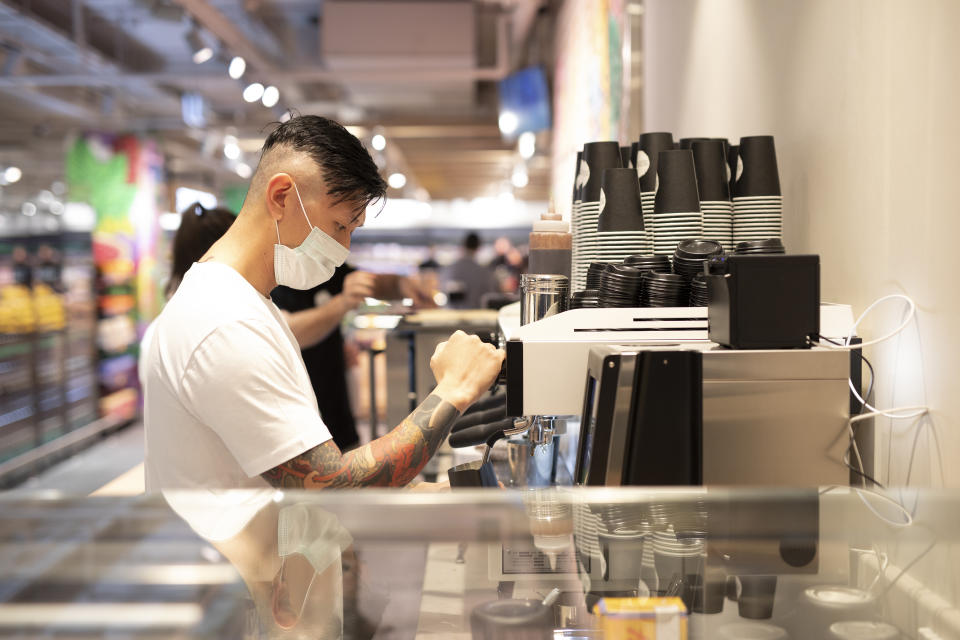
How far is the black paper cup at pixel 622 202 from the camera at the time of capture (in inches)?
77.0

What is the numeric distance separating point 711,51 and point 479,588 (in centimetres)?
262

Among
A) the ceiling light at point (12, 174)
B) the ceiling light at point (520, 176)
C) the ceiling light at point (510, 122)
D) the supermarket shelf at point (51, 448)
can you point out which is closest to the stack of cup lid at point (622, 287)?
the supermarket shelf at point (51, 448)

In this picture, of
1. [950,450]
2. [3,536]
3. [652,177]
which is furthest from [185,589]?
[652,177]

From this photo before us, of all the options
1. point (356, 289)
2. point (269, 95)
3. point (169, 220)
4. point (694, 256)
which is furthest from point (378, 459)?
point (169, 220)

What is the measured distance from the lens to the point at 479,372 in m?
1.69

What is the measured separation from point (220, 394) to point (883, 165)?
1.33m

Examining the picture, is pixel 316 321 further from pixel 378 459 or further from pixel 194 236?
pixel 378 459

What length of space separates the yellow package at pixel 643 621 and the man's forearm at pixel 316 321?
2.73 metres

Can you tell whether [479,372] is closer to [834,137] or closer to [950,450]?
[950,450]

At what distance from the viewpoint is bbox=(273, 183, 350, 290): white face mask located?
1791 mm

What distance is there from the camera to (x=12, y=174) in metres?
9.08

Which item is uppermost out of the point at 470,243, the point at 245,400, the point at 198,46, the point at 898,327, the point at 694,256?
the point at 198,46

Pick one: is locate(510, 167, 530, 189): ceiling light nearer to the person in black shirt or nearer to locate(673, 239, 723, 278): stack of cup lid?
the person in black shirt

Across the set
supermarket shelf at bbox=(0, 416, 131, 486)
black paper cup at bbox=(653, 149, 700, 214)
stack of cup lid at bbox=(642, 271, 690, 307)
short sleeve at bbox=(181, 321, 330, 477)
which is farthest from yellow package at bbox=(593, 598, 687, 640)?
supermarket shelf at bbox=(0, 416, 131, 486)
